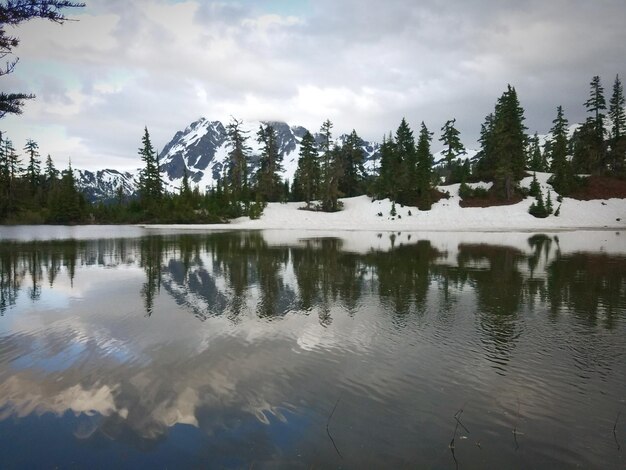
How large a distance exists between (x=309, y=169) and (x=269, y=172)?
32.5 ft

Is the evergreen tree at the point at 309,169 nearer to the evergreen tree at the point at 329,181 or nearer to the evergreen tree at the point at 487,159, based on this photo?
the evergreen tree at the point at 329,181

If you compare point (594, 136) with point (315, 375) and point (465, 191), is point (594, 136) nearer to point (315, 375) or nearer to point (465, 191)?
Result: point (465, 191)

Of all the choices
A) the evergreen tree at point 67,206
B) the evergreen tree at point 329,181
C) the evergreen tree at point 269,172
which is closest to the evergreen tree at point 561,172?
the evergreen tree at point 329,181

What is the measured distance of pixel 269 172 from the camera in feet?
244

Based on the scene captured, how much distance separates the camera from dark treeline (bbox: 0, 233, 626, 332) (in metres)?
11.3

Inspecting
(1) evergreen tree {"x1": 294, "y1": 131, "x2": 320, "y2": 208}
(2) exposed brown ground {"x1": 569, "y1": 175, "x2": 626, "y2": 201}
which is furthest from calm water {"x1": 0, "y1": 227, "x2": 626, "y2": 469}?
(1) evergreen tree {"x1": 294, "y1": 131, "x2": 320, "y2": 208}

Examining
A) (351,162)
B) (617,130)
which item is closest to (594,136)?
(617,130)

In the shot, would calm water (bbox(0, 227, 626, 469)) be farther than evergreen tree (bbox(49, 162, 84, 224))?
No

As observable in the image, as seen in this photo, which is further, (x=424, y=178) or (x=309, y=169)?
(x=309, y=169)

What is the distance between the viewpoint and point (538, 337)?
8.59 m

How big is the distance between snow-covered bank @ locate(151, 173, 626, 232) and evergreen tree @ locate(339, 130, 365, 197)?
11111 mm

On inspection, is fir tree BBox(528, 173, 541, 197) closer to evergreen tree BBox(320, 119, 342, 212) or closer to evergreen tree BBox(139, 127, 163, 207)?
evergreen tree BBox(320, 119, 342, 212)

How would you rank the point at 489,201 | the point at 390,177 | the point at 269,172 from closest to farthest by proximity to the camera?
the point at 489,201 → the point at 390,177 → the point at 269,172

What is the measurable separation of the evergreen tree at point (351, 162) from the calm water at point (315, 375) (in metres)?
64.5
